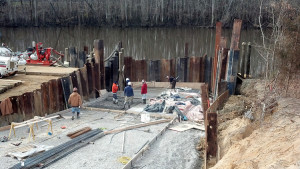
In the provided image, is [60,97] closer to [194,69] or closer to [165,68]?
[165,68]

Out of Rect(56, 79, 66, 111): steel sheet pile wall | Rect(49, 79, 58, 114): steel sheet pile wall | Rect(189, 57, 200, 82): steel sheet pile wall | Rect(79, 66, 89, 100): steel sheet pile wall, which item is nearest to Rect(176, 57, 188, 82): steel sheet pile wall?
Rect(189, 57, 200, 82): steel sheet pile wall

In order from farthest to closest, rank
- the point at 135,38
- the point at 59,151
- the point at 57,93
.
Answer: the point at 135,38, the point at 57,93, the point at 59,151

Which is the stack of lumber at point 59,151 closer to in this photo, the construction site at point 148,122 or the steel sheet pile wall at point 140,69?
the construction site at point 148,122

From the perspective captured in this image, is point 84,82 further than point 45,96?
Yes

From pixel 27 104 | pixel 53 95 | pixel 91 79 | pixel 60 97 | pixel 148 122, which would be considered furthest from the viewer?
pixel 91 79

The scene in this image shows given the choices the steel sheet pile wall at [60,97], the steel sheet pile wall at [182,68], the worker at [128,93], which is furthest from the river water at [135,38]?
the steel sheet pile wall at [60,97]

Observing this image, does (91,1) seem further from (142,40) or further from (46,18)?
(142,40)

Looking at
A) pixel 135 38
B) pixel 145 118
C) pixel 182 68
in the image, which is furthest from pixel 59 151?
pixel 135 38

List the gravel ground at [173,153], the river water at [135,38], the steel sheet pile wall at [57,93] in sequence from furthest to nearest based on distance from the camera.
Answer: the river water at [135,38] < the steel sheet pile wall at [57,93] < the gravel ground at [173,153]

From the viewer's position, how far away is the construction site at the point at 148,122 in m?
7.07

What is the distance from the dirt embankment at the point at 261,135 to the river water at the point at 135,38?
54.4 feet

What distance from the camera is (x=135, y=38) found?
3120 centimetres

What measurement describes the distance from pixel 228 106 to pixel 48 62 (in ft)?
35.7

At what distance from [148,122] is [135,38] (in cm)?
2148
